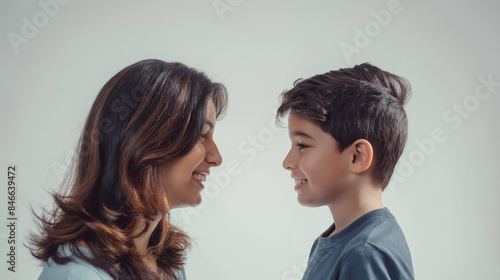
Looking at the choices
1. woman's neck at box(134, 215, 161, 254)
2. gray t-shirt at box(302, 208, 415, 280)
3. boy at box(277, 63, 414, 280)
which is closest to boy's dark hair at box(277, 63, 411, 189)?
boy at box(277, 63, 414, 280)

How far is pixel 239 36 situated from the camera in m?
2.01

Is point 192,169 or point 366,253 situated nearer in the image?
point 366,253

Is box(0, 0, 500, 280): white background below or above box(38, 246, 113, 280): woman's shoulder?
above

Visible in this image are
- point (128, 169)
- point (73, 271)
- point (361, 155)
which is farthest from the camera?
point (361, 155)

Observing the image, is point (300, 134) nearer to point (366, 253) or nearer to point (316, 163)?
point (316, 163)

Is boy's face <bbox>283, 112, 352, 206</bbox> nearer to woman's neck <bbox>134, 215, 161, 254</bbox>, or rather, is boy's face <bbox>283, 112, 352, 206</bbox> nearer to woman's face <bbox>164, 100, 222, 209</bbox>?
woman's face <bbox>164, 100, 222, 209</bbox>

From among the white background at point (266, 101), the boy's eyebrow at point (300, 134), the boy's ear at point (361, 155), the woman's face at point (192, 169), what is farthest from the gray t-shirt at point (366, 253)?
the white background at point (266, 101)

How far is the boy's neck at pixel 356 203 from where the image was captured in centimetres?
118

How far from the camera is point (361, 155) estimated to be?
1.17 m

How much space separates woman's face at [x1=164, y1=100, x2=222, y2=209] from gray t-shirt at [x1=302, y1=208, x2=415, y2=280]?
1.09 ft

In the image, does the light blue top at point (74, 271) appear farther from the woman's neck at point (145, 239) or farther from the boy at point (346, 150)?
the boy at point (346, 150)

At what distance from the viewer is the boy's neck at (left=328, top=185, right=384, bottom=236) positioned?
1.18m

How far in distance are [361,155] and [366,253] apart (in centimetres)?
24

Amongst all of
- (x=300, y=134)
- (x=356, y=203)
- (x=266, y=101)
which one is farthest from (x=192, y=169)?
(x=266, y=101)
